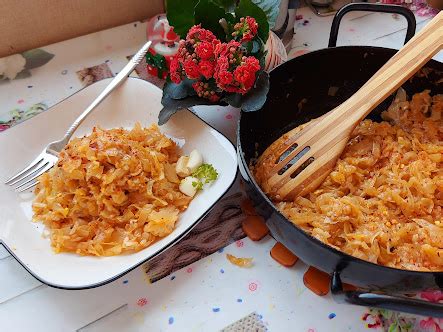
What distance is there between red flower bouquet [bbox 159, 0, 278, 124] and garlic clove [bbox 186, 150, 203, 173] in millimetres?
83

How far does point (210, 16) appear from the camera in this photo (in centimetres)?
91

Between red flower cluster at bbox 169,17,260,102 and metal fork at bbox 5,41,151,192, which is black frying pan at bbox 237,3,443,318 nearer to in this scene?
red flower cluster at bbox 169,17,260,102

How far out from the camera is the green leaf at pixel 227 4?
94 cm

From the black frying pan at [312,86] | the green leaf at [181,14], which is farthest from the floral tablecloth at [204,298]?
the green leaf at [181,14]

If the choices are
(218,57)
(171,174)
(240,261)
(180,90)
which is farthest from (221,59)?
(240,261)

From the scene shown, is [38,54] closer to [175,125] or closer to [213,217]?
[175,125]

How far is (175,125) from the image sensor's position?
0.98 m

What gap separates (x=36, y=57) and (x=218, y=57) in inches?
21.4

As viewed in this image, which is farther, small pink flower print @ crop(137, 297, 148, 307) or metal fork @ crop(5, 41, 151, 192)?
metal fork @ crop(5, 41, 151, 192)

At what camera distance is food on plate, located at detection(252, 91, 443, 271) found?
0.78 meters

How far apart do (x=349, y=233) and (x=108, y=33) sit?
31.3 inches

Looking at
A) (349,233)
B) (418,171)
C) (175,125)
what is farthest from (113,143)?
(418,171)

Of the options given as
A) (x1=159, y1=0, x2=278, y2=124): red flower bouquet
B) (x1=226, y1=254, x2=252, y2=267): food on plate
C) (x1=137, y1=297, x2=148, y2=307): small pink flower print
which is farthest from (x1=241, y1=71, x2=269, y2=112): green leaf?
(x1=137, y1=297, x2=148, y2=307): small pink flower print

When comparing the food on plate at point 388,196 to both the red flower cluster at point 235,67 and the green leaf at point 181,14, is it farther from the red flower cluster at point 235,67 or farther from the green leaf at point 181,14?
the green leaf at point 181,14
